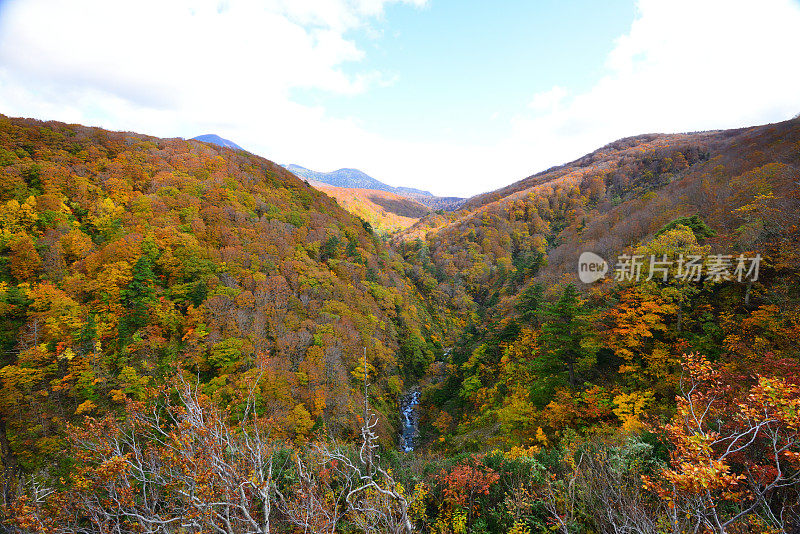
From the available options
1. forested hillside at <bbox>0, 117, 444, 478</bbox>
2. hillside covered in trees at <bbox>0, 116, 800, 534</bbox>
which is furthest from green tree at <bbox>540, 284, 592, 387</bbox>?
forested hillside at <bbox>0, 117, 444, 478</bbox>

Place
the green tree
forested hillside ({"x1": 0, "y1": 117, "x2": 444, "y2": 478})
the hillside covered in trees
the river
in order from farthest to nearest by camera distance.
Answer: the river → forested hillside ({"x1": 0, "y1": 117, "x2": 444, "y2": 478}) → the green tree → the hillside covered in trees

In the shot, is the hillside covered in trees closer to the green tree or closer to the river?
the green tree

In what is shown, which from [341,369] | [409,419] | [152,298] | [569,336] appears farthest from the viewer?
[409,419]

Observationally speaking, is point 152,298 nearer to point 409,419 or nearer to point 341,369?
point 341,369

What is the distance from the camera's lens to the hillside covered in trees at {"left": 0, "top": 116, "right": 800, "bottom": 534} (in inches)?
304

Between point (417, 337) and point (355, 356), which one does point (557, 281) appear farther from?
point (355, 356)

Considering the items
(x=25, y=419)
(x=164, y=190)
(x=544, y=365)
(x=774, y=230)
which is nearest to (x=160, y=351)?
(x=25, y=419)

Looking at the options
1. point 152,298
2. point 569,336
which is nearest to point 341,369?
point 152,298

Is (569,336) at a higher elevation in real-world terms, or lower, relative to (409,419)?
higher

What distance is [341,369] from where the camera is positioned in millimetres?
28234

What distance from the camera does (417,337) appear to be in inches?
1793

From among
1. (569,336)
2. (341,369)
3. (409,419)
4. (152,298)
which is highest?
(152,298)

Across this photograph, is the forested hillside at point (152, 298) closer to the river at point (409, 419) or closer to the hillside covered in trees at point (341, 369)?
the hillside covered in trees at point (341, 369)

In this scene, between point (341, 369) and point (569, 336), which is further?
point (341, 369)
